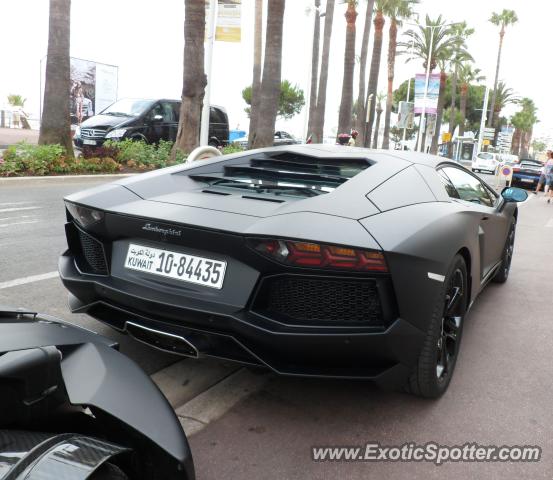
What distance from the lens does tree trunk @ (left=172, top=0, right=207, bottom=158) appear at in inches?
552

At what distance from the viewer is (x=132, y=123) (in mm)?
16359

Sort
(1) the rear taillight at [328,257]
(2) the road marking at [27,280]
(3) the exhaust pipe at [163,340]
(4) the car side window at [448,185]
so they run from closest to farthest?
1. (1) the rear taillight at [328,257]
2. (3) the exhaust pipe at [163,340]
3. (4) the car side window at [448,185]
4. (2) the road marking at [27,280]

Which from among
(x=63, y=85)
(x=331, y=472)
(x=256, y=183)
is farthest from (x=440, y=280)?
(x=63, y=85)

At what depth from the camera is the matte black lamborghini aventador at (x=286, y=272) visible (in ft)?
7.72

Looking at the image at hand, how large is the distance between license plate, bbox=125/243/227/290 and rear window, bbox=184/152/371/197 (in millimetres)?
578

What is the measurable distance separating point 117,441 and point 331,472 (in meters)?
1.18

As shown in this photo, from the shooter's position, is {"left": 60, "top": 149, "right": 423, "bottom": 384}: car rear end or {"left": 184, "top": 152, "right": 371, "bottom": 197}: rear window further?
{"left": 184, "top": 152, "right": 371, "bottom": 197}: rear window

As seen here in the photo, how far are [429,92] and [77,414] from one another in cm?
4768

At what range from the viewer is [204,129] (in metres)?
15.7

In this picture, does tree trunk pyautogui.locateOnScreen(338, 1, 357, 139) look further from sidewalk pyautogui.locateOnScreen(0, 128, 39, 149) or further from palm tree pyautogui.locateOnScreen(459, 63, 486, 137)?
palm tree pyautogui.locateOnScreen(459, 63, 486, 137)

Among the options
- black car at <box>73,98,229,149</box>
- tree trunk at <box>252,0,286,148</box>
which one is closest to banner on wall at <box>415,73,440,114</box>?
tree trunk at <box>252,0,286,148</box>

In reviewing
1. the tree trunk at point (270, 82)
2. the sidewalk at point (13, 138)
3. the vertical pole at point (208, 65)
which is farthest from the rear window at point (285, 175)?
the sidewalk at point (13, 138)

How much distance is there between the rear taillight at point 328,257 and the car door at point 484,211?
50.6 inches

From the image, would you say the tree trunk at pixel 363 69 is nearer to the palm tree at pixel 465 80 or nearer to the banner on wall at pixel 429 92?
the banner on wall at pixel 429 92
